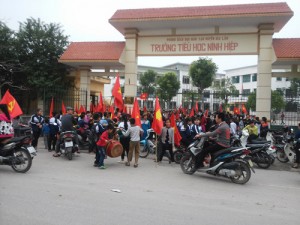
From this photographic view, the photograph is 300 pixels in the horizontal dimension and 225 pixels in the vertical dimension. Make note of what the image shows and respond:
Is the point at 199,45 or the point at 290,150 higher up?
the point at 199,45

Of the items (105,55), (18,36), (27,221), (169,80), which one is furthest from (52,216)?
(169,80)

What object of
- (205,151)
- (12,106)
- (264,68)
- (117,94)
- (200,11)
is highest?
(200,11)

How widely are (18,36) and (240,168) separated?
50.8 feet

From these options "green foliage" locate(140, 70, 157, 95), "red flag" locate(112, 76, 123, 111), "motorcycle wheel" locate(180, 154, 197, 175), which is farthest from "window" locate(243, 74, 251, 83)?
"motorcycle wheel" locate(180, 154, 197, 175)

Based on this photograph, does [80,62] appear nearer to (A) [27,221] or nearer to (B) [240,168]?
(B) [240,168]

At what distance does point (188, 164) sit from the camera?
25.9 ft

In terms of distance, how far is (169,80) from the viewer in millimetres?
38656

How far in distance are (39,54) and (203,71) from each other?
2079 centimetres

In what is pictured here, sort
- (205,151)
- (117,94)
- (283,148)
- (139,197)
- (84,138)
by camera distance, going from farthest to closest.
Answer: (84,138)
(117,94)
(283,148)
(205,151)
(139,197)

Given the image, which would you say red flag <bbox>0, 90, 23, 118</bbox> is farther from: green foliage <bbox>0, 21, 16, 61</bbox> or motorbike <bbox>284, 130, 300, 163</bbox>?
green foliage <bbox>0, 21, 16, 61</bbox>

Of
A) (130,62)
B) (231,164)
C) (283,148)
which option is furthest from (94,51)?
(231,164)

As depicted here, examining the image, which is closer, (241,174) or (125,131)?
(241,174)

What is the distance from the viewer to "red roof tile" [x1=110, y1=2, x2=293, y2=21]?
Result: 1320 cm

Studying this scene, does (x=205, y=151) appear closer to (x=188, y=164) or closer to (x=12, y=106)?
(x=188, y=164)
